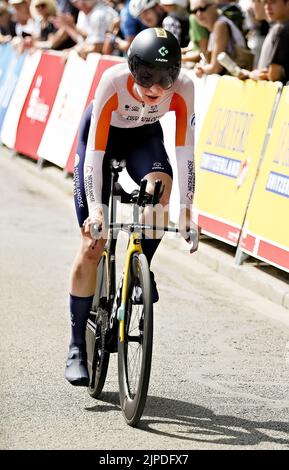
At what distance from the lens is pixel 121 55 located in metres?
15.5

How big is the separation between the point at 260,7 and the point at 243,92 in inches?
60.5

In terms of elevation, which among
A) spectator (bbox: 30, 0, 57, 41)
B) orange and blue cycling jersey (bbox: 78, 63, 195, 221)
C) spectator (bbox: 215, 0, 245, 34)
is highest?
spectator (bbox: 215, 0, 245, 34)

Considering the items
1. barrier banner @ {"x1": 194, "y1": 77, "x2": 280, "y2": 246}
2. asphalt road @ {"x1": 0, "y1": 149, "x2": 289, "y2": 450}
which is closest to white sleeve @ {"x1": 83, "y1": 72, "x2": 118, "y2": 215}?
asphalt road @ {"x1": 0, "y1": 149, "x2": 289, "y2": 450}

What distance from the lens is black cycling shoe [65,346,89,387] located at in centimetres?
604

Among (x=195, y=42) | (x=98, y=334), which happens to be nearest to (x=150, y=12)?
(x=195, y=42)

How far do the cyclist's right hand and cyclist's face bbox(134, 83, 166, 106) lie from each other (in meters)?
0.64

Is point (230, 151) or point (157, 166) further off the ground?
point (157, 166)

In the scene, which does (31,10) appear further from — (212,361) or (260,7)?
(212,361)

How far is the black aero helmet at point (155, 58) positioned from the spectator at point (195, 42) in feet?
22.5

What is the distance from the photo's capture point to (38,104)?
16.9 metres

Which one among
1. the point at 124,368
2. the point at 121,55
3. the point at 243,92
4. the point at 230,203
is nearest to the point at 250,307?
the point at 230,203

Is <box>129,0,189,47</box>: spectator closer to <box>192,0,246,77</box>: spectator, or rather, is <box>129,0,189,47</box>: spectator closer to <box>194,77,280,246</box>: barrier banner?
<box>192,0,246,77</box>: spectator

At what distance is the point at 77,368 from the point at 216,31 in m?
6.55

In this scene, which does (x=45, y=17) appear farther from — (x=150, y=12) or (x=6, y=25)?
(x=150, y=12)
